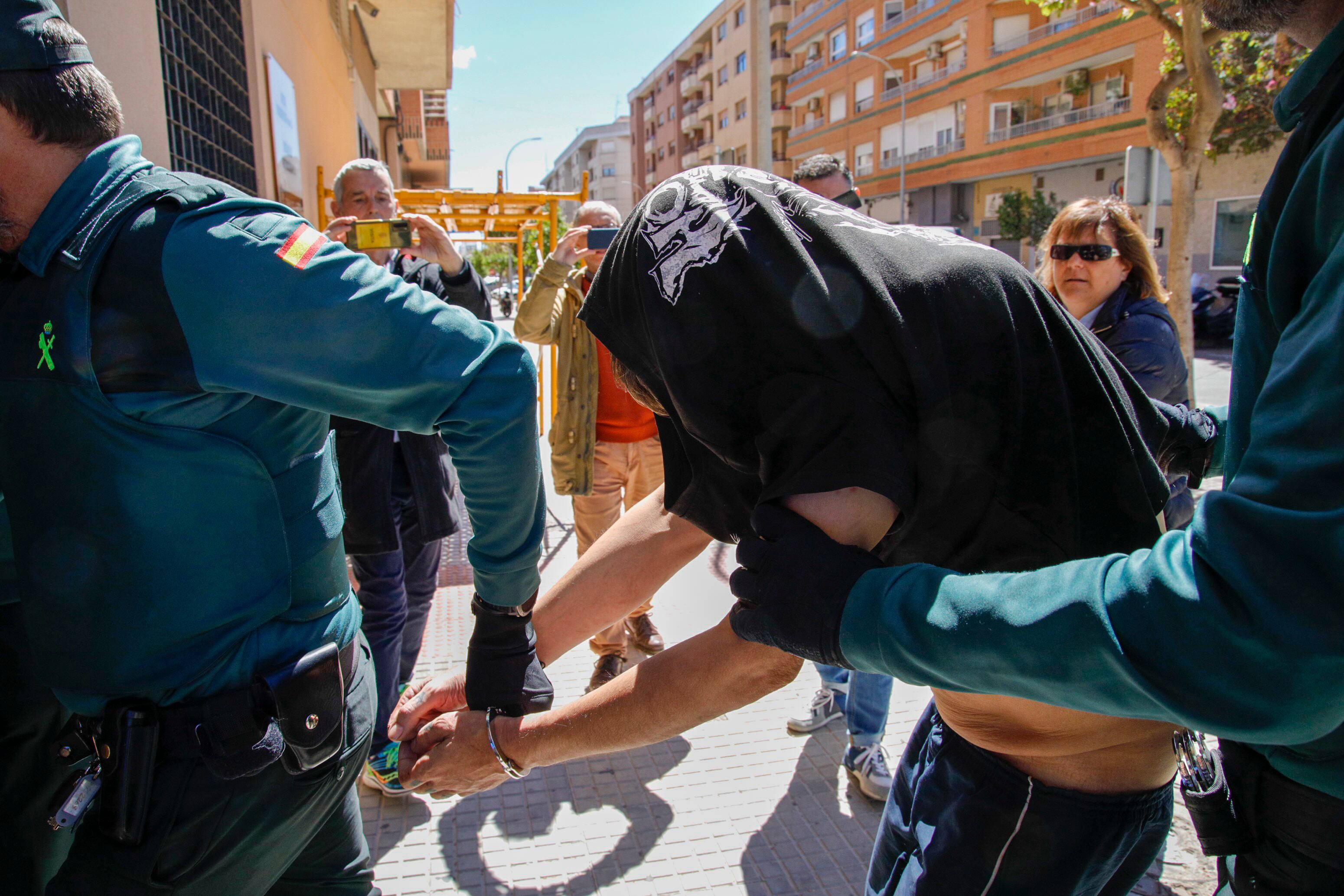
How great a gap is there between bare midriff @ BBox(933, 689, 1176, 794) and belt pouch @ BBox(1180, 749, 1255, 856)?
63 mm

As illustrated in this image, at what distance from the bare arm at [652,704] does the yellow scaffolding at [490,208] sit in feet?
15.0

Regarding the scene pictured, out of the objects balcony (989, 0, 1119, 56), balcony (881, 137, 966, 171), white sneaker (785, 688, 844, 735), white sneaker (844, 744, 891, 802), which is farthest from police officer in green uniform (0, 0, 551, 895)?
balcony (881, 137, 966, 171)

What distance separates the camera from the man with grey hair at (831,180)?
4105 mm

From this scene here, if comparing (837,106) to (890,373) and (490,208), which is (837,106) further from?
(890,373)

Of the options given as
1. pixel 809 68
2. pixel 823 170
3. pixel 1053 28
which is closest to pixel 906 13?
pixel 1053 28

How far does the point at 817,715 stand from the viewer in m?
3.41

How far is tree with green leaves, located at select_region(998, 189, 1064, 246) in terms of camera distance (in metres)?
28.5

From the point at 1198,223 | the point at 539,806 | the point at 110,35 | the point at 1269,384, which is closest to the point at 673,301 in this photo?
the point at 1269,384

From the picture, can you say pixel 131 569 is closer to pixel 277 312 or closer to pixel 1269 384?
pixel 277 312

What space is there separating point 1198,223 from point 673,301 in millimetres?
30842

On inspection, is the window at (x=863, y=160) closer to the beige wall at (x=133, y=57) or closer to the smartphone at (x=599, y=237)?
the smartphone at (x=599, y=237)

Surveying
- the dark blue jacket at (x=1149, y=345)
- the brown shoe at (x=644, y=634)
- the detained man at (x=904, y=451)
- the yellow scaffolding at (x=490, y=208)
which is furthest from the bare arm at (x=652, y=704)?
the yellow scaffolding at (x=490, y=208)

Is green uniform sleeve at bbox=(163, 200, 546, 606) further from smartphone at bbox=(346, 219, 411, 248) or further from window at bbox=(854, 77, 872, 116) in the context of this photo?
window at bbox=(854, 77, 872, 116)

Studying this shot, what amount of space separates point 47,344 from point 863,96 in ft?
139
